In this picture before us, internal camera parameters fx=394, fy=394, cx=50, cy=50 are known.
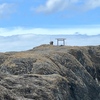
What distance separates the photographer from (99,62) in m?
82.2

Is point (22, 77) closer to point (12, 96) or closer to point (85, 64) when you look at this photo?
point (12, 96)

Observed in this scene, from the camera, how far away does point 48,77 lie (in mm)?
39812

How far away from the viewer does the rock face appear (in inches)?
1267

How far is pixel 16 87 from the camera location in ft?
104

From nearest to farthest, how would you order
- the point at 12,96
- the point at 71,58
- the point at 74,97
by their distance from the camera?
the point at 12,96 < the point at 74,97 < the point at 71,58

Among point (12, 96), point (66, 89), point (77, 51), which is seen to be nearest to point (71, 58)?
point (77, 51)

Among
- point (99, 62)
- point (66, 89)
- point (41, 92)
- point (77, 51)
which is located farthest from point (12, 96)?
point (99, 62)

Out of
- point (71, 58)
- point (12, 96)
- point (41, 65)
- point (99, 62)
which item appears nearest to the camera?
point (12, 96)

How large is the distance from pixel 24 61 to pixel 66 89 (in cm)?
1305

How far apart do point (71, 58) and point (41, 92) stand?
2809 centimetres

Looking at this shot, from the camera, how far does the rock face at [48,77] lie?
32.2 metres

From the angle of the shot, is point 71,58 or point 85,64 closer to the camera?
point 71,58

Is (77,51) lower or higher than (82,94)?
higher

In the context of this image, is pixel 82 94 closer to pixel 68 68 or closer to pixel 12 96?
pixel 68 68
